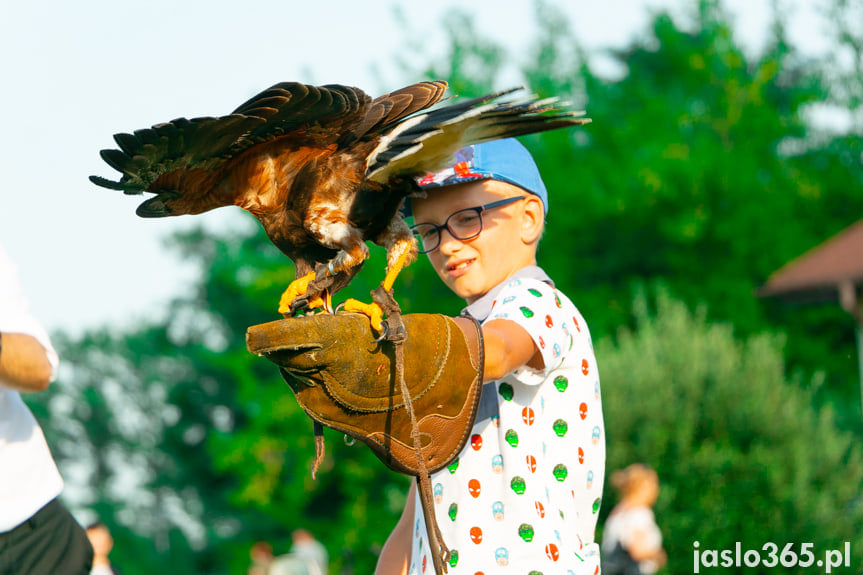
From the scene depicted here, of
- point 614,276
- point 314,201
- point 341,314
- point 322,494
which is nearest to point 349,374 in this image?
point 341,314

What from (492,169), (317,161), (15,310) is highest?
(317,161)

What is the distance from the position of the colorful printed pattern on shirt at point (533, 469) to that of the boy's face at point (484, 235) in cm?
17

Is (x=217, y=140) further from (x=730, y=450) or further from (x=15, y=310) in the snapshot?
(x=730, y=450)

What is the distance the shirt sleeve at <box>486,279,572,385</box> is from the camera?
2.22 meters

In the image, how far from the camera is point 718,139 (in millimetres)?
21703

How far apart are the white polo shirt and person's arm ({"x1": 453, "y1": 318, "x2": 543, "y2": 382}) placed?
119 centimetres

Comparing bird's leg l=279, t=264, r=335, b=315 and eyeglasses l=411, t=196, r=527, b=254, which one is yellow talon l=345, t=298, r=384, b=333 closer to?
bird's leg l=279, t=264, r=335, b=315

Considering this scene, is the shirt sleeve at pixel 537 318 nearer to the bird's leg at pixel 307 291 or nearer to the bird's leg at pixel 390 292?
the bird's leg at pixel 390 292

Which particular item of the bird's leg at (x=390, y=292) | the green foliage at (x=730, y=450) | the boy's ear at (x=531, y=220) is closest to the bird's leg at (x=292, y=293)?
the bird's leg at (x=390, y=292)

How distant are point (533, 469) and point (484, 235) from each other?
62cm

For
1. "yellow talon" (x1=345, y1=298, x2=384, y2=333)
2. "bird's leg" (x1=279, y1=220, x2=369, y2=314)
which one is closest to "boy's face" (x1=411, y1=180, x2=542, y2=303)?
"bird's leg" (x1=279, y1=220, x2=369, y2=314)

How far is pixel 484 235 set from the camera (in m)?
2.56

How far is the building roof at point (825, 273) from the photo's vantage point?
14.3 metres

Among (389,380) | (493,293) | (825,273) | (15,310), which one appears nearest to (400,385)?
(389,380)
